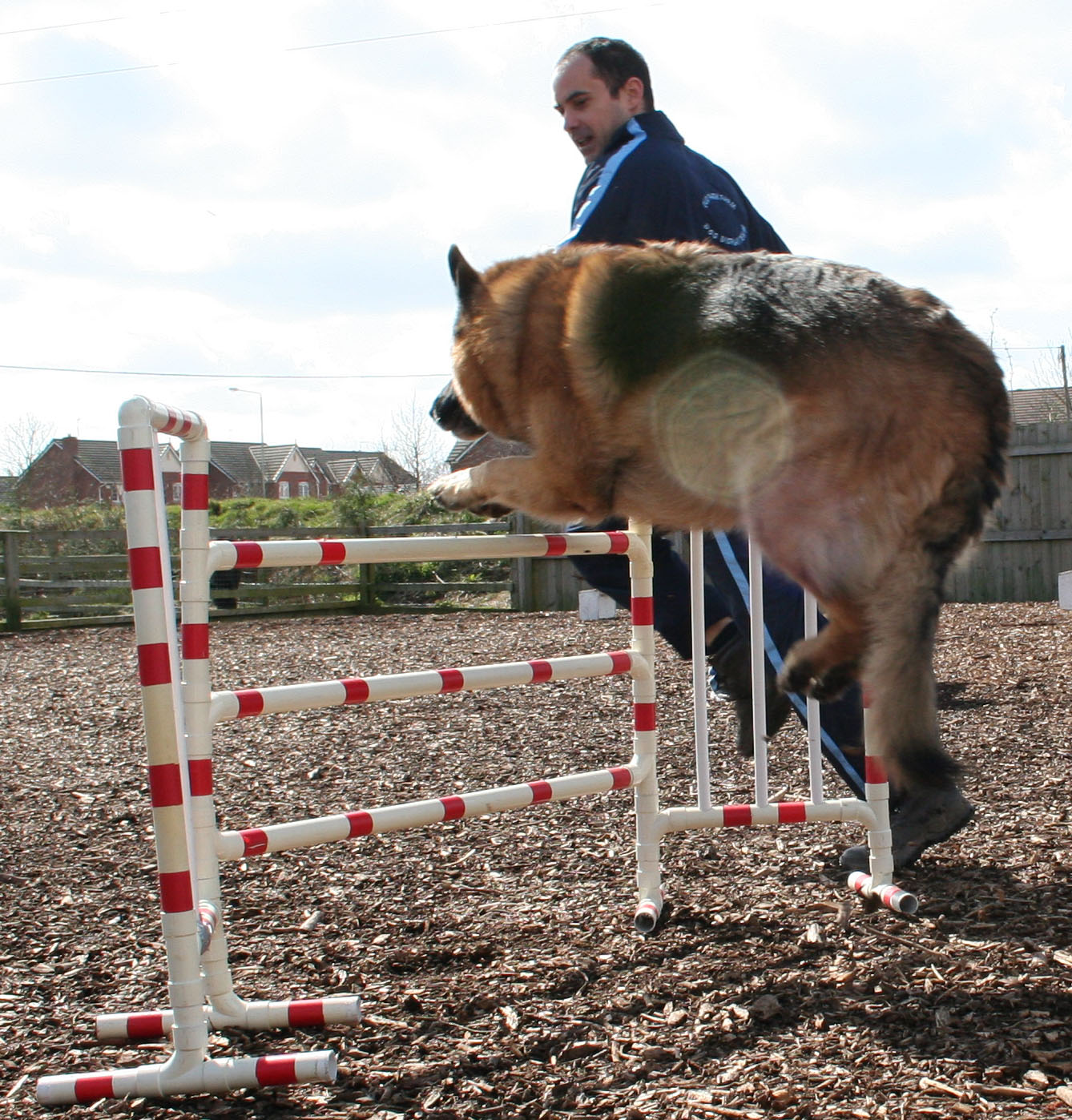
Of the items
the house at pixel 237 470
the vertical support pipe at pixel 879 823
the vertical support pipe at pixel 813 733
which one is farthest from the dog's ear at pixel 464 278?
the house at pixel 237 470

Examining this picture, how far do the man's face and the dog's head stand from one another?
646 mm

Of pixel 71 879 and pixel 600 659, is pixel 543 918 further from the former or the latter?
pixel 71 879

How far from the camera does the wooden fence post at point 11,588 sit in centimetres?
1328

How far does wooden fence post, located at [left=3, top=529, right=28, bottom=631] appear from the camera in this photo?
1328 centimetres

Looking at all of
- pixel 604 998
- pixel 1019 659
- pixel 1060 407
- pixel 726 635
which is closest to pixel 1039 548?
pixel 1019 659

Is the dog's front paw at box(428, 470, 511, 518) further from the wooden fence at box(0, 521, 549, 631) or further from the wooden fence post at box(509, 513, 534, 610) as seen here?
the wooden fence post at box(509, 513, 534, 610)

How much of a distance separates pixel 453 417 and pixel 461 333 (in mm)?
295

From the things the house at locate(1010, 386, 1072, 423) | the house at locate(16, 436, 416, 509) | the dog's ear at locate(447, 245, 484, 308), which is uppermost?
the house at locate(16, 436, 416, 509)

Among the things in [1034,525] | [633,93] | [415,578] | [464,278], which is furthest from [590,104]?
[415,578]

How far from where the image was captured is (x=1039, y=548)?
481 inches

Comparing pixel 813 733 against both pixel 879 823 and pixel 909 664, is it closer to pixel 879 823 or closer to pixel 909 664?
pixel 879 823

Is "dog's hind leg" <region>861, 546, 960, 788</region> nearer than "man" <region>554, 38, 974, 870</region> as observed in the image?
Yes

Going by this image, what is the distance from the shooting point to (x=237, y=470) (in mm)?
53031

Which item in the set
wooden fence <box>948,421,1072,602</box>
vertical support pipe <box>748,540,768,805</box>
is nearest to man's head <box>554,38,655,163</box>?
vertical support pipe <box>748,540,768,805</box>
